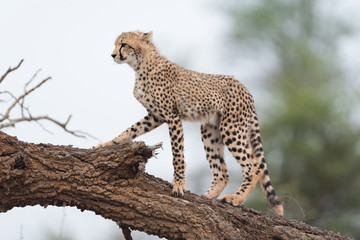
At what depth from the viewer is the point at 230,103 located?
5742 mm

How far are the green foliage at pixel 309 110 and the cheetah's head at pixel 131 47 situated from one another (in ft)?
32.9

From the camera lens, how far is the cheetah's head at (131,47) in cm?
556

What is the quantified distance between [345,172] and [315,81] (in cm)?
451

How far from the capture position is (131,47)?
5.62 m

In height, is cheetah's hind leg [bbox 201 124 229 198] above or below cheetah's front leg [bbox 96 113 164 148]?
above

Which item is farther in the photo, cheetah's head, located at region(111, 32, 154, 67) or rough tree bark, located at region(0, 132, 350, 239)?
cheetah's head, located at region(111, 32, 154, 67)

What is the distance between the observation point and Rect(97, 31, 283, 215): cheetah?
5.42m

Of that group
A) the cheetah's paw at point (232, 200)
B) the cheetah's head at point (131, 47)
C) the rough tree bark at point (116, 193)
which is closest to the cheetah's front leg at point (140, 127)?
the cheetah's head at point (131, 47)

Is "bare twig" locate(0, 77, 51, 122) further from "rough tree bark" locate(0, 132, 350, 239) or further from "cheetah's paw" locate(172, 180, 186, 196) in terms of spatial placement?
"cheetah's paw" locate(172, 180, 186, 196)

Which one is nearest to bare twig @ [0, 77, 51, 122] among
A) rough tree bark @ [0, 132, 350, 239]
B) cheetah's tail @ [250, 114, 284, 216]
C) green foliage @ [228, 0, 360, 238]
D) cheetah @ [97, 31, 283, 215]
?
rough tree bark @ [0, 132, 350, 239]

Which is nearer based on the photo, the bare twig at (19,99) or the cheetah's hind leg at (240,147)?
the bare twig at (19,99)

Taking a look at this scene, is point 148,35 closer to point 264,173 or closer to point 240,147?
point 240,147

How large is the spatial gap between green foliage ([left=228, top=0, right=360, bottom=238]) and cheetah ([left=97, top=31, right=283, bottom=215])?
373 inches

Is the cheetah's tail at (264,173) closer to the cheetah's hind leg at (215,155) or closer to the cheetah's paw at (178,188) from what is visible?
the cheetah's hind leg at (215,155)
